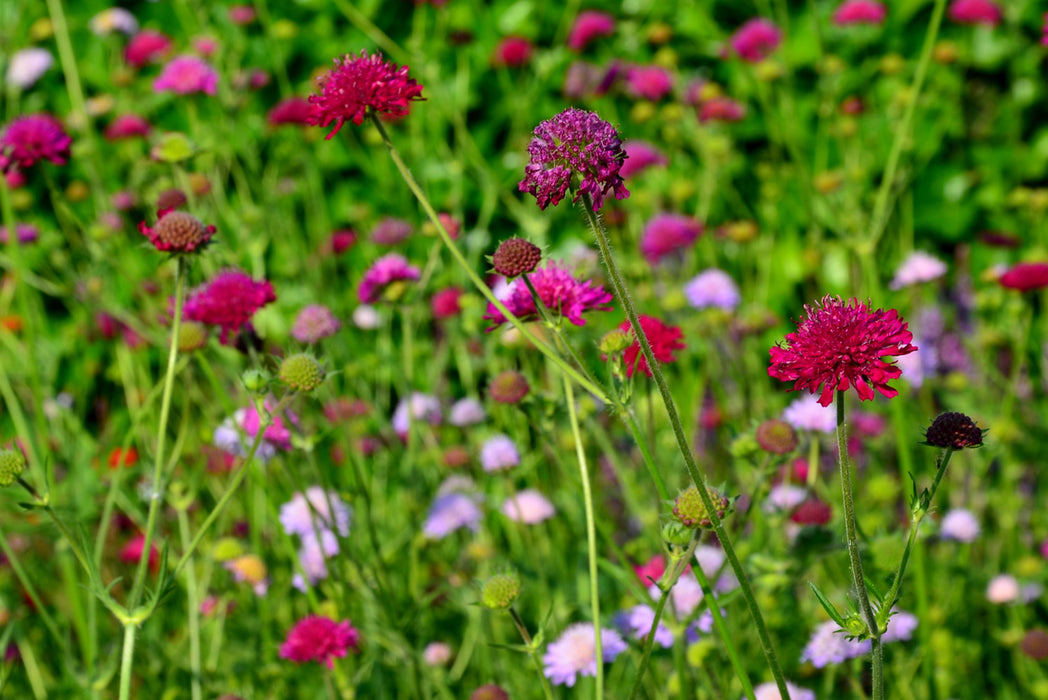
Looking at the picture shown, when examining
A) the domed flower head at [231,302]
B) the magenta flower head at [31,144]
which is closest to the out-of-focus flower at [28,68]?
the magenta flower head at [31,144]

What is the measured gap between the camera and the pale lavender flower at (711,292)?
99.3 inches

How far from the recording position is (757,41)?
10.5 ft

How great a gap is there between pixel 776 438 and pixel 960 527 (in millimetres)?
827

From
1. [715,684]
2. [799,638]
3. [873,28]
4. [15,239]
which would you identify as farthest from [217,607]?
[873,28]

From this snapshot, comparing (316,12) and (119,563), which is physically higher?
(316,12)

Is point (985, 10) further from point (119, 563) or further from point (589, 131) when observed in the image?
point (119, 563)

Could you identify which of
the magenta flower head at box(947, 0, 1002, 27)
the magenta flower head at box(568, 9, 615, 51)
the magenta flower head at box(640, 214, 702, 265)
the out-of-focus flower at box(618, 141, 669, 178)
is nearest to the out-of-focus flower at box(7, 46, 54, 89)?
the magenta flower head at box(568, 9, 615, 51)

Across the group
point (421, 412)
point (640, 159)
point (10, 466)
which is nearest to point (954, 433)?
point (10, 466)

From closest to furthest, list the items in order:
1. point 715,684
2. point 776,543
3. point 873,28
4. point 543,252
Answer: point 543,252 < point 715,684 < point 776,543 < point 873,28

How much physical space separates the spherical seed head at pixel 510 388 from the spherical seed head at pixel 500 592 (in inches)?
12.3

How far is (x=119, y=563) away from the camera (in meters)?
3.14

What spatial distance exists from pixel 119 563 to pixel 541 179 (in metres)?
2.59

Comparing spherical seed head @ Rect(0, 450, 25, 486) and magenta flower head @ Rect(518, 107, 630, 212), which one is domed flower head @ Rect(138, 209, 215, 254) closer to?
spherical seed head @ Rect(0, 450, 25, 486)

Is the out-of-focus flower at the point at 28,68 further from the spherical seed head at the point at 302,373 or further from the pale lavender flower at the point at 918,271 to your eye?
the pale lavender flower at the point at 918,271
